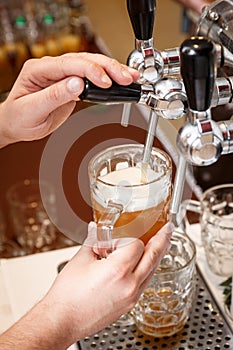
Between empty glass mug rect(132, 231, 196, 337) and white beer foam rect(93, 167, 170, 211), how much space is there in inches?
6.4

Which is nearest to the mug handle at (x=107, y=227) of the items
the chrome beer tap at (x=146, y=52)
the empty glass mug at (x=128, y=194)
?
the empty glass mug at (x=128, y=194)

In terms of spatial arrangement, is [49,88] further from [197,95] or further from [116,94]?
[197,95]

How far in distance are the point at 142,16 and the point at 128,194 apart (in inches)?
8.6

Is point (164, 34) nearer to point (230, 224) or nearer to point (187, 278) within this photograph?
point (230, 224)

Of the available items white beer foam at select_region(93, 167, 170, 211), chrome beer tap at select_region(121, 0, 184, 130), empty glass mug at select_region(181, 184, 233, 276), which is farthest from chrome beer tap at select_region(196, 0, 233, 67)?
empty glass mug at select_region(181, 184, 233, 276)

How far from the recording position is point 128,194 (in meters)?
0.78

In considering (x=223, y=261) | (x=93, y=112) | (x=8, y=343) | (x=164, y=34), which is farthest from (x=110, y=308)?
(x=164, y=34)

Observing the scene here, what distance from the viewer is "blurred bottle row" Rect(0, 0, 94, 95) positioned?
2.17 m

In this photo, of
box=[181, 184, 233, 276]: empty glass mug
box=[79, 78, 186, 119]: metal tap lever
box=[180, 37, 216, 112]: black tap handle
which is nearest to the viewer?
box=[180, 37, 216, 112]: black tap handle

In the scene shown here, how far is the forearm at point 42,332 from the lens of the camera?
2.40ft

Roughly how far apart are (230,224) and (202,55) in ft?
1.82

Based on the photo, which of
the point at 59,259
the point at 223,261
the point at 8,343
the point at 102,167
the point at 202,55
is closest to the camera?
the point at 202,55

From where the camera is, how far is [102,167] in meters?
0.85

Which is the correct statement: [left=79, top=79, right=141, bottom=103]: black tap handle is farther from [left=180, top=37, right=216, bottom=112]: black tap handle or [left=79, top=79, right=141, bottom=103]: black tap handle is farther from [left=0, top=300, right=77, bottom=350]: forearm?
[left=0, top=300, right=77, bottom=350]: forearm
